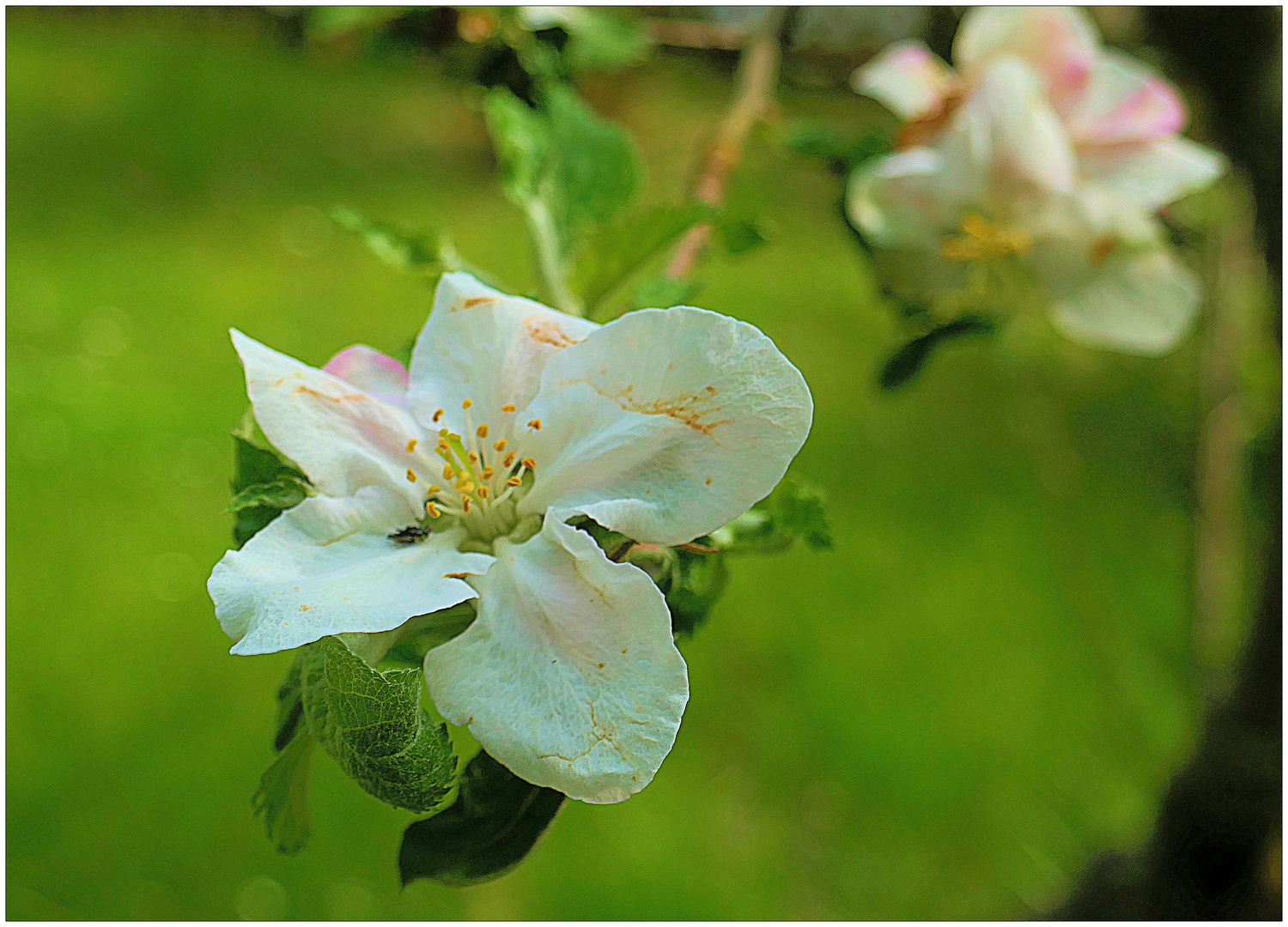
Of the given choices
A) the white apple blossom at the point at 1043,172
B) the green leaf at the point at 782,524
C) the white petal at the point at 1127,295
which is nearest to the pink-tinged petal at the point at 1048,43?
the white apple blossom at the point at 1043,172

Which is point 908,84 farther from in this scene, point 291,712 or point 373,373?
point 291,712

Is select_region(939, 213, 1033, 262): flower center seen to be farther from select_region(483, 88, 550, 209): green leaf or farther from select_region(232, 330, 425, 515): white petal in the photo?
select_region(232, 330, 425, 515): white petal

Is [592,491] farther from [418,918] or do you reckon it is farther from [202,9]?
[202,9]

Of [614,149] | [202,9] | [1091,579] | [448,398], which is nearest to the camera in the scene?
[448,398]

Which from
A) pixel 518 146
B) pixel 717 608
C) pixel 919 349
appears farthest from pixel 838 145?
pixel 717 608

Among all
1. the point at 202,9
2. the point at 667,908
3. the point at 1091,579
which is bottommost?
the point at 1091,579

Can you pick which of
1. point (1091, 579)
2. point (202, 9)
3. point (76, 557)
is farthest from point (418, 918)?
point (202, 9)
